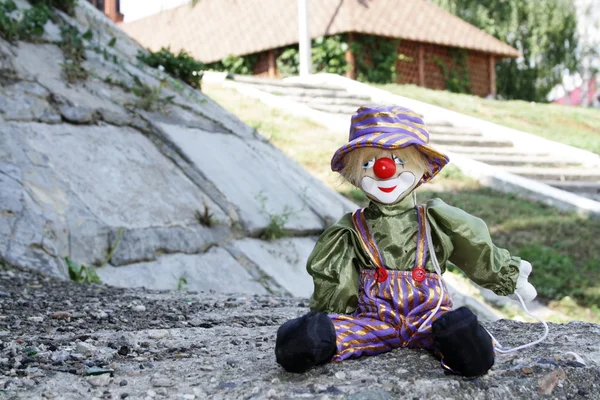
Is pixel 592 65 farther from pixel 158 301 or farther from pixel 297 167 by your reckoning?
pixel 158 301

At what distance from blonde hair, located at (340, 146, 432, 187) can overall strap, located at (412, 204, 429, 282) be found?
168 millimetres

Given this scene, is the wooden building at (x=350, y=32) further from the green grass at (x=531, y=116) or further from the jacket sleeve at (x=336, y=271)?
the jacket sleeve at (x=336, y=271)

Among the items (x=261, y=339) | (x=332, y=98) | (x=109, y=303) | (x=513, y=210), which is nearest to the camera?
(x=261, y=339)

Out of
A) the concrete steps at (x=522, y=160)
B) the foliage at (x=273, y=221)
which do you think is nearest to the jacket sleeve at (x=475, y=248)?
the foliage at (x=273, y=221)

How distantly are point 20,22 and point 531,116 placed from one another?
10.7m

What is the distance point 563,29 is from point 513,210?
799 inches

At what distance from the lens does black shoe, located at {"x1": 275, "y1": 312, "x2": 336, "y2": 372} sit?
82.5 inches

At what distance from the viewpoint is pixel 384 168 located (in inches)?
95.0

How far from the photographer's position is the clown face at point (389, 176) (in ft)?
7.97

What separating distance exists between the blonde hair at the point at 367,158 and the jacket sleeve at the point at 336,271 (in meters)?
0.19

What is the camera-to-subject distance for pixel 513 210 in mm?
8031

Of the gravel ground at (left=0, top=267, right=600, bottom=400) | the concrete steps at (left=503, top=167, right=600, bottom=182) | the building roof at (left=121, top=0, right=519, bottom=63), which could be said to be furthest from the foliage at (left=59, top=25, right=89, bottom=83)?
the building roof at (left=121, top=0, right=519, bottom=63)

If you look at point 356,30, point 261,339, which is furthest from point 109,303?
point 356,30

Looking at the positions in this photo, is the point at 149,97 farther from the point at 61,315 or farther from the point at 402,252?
the point at 402,252
